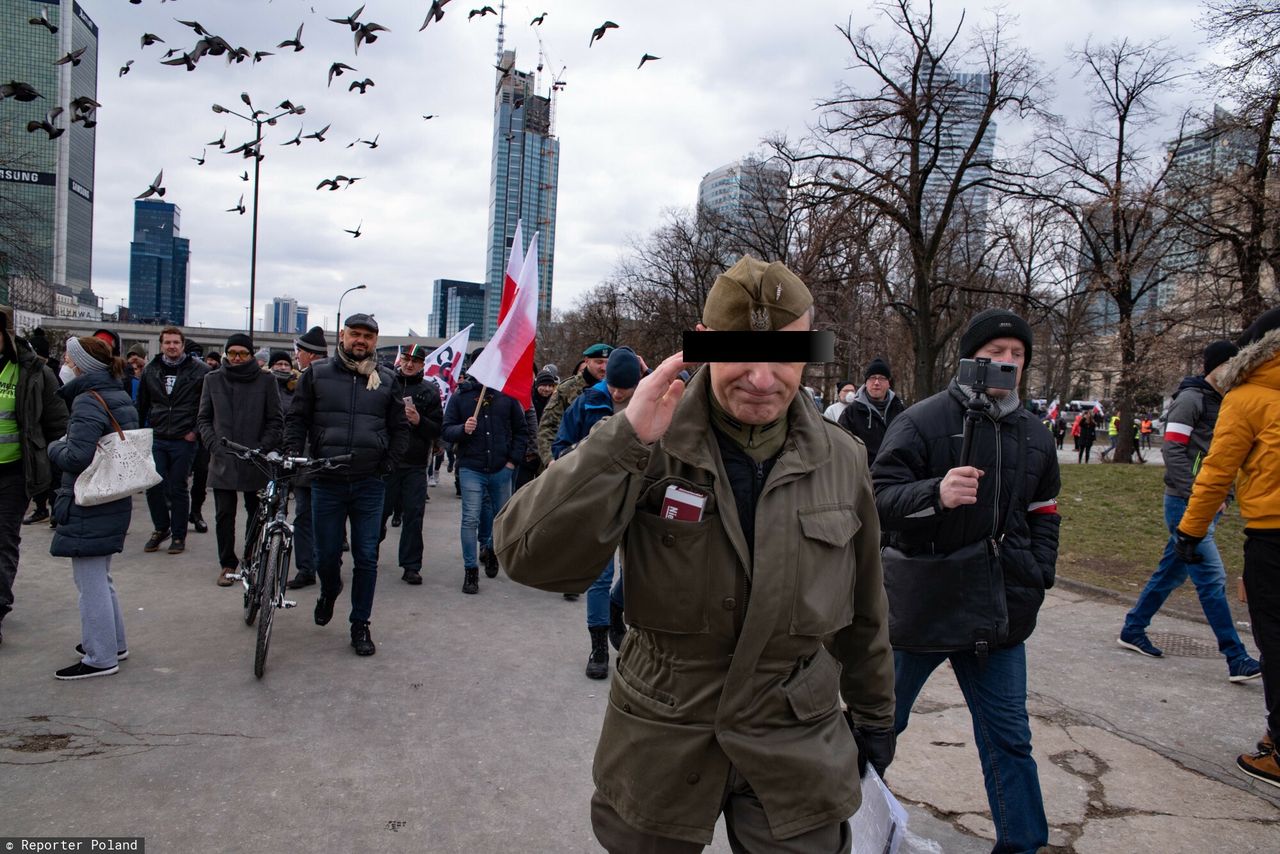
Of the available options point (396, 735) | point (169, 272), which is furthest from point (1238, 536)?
point (169, 272)

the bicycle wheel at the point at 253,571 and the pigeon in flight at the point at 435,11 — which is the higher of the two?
the pigeon in flight at the point at 435,11

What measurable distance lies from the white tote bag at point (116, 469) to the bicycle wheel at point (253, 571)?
1.05m

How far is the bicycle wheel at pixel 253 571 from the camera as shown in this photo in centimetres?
590

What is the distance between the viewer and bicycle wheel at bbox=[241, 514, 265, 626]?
232 inches

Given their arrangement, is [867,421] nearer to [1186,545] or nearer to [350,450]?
[1186,545]

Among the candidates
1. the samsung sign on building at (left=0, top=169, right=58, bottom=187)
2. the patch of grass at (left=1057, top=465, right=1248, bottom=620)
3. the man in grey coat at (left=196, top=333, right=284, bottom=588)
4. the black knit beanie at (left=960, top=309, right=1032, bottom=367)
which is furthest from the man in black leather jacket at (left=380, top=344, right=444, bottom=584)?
the samsung sign on building at (left=0, top=169, right=58, bottom=187)

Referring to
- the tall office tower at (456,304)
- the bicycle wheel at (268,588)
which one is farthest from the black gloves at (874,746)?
the tall office tower at (456,304)

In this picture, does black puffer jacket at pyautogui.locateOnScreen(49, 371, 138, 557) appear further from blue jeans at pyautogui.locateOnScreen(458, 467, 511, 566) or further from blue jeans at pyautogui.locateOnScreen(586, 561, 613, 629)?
blue jeans at pyautogui.locateOnScreen(458, 467, 511, 566)

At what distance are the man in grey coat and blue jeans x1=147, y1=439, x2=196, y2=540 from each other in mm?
1409

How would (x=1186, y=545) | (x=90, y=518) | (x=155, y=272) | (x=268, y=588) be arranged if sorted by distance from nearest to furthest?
(x=1186, y=545), (x=90, y=518), (x=268, y=588), (x=155, y=272)

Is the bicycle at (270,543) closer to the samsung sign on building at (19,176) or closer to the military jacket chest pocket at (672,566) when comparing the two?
the military jacket chest pocket at (672,566)

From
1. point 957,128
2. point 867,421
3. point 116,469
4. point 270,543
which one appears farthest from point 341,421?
point 957,128

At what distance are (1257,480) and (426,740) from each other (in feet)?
14.2

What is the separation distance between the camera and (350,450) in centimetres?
559
